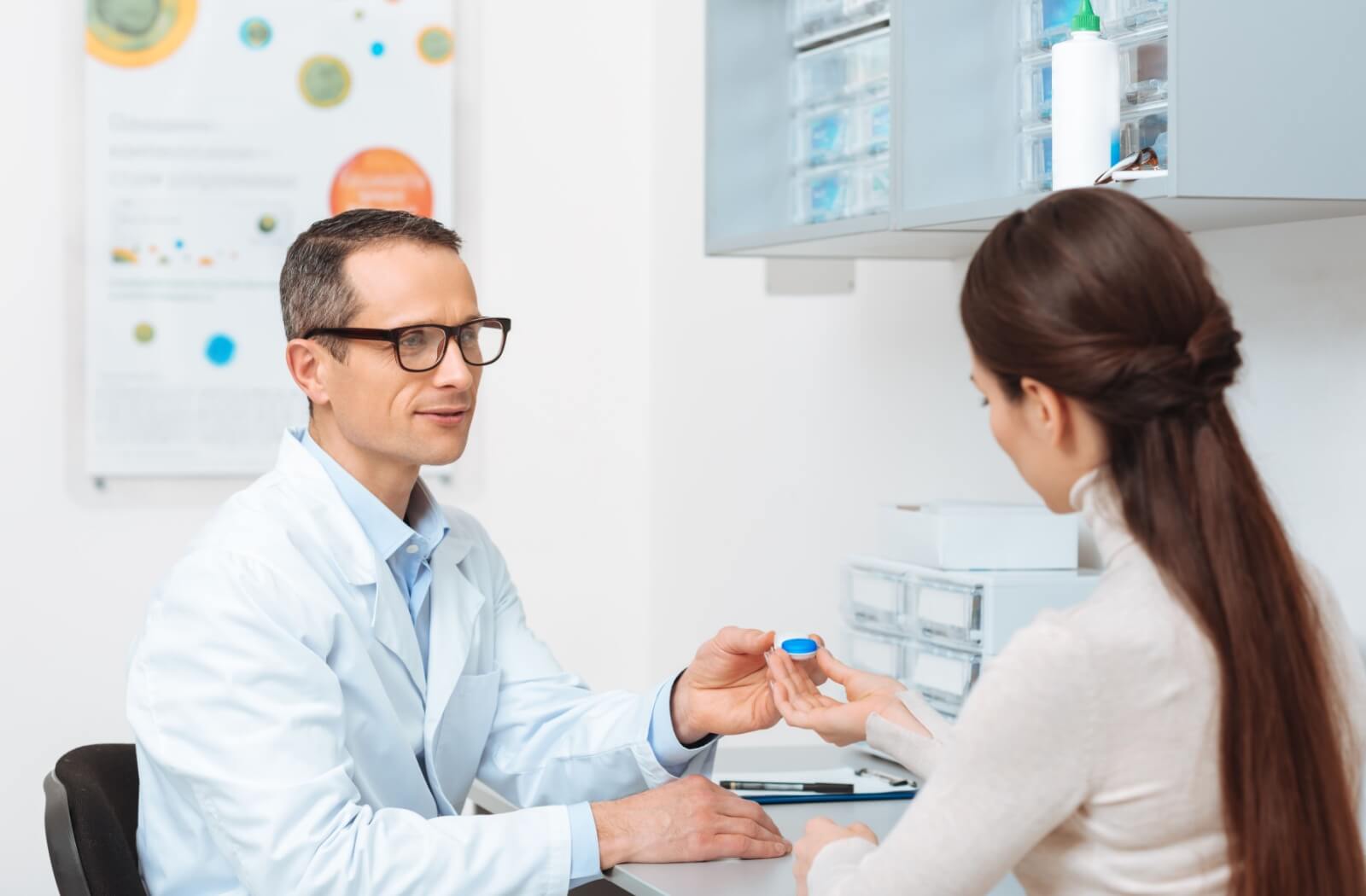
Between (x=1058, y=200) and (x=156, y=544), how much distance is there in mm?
2304

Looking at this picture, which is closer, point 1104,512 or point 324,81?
point 1104,512

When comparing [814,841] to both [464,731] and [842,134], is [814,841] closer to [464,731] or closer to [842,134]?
[464,731]

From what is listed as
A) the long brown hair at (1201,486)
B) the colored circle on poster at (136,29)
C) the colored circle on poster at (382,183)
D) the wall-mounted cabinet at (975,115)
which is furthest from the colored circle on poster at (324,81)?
the long brown hair at (1201,486)

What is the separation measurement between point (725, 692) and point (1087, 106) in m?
0.74

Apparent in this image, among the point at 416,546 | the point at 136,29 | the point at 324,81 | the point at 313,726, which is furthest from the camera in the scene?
the point at 324,81

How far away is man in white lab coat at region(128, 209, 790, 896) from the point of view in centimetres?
139

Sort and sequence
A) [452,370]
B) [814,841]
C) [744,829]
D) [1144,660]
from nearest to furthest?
[1144,660], [814,841], [744,829], [452,370]

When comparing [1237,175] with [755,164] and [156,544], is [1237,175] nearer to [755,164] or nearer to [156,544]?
[755,164]

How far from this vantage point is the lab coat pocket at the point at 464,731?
1719 millimetres

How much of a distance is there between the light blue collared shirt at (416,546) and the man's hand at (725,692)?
0.06 feet

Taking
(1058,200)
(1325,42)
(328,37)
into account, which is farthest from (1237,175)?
(328,37)

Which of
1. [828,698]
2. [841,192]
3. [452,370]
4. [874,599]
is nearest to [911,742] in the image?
[828,698]

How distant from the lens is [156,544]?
9.64 ft

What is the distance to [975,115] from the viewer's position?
5.72ft
